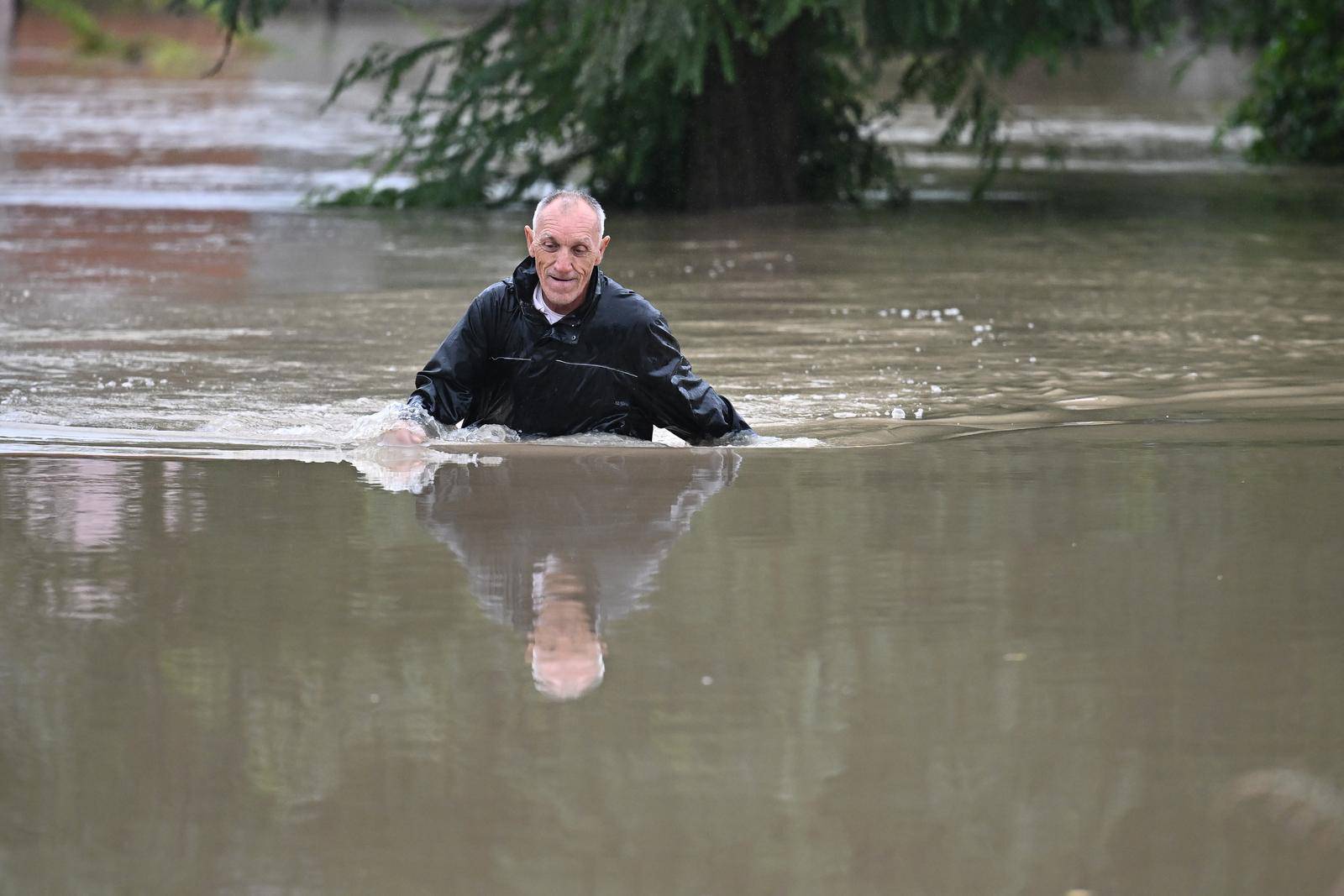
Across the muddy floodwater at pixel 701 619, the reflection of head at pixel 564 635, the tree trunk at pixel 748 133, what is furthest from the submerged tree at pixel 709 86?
the reflection of head at pixel 564 635

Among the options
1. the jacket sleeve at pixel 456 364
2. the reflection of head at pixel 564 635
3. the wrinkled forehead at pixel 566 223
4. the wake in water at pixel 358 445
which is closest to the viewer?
the reflection of head at pixel 564 635

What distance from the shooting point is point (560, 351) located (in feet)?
24.8

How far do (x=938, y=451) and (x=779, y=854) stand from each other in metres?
4.23

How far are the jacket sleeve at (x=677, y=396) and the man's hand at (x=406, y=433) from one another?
0.85m

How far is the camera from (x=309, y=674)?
502 centimetres

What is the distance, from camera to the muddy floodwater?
4.10 meters

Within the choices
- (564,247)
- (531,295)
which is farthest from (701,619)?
(531,295)

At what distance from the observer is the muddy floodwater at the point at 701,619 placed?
410 centimetres

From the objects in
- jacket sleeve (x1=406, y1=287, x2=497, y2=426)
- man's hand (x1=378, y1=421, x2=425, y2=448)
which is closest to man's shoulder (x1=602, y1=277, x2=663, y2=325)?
jacket sleeve (x1=406, y1=287, x2=497, y2=426)

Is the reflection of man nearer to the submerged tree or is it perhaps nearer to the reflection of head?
the reflection of head

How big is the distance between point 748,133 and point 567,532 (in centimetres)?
1246

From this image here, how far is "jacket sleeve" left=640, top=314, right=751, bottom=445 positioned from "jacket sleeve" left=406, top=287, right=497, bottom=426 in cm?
59

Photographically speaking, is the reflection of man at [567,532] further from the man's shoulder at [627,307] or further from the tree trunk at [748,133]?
the tree trunk at [748,133]

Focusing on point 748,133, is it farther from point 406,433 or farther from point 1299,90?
point 406,433
